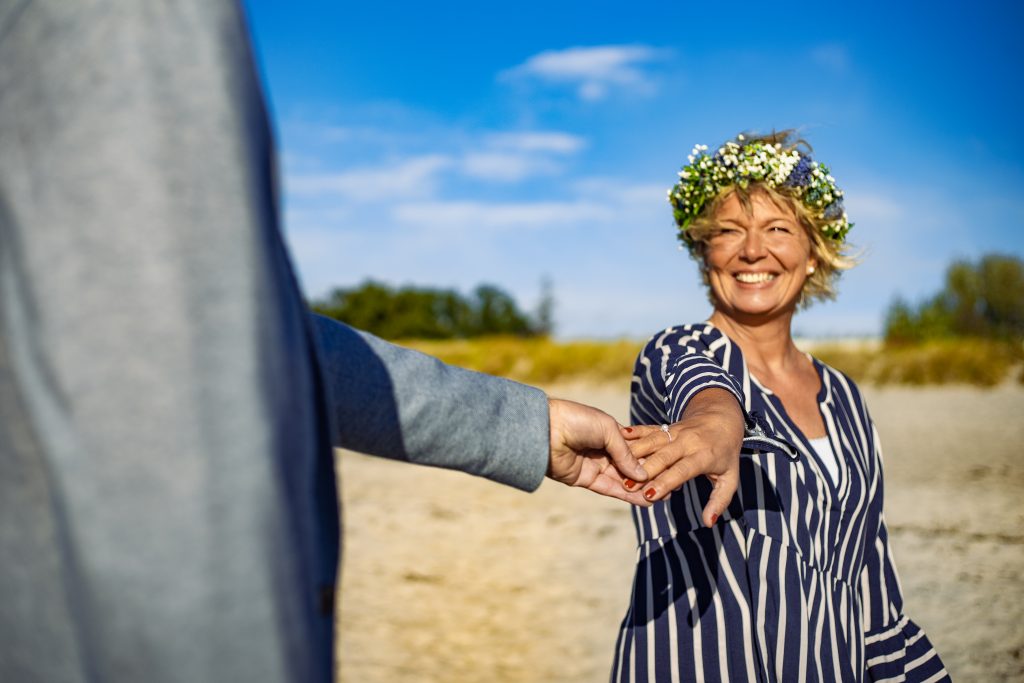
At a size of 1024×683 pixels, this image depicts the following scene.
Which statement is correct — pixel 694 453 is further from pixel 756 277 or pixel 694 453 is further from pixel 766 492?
pixel 756 277

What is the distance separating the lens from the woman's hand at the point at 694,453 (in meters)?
1.50

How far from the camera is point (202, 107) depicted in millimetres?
681

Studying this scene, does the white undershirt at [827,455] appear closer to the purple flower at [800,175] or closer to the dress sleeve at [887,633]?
the dress sleeve at [887,633]

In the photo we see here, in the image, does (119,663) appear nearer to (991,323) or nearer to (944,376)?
(944,376)

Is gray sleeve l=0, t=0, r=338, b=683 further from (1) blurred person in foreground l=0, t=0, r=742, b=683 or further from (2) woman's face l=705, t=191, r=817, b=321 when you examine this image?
(2) woman's face l=705, t=191, r=817, b=321

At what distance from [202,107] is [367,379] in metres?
0.55

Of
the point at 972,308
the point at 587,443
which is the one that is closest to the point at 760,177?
the point at 587,443

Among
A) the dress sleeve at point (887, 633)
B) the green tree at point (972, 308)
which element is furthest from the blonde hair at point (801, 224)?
the green tree at point (972, 308)

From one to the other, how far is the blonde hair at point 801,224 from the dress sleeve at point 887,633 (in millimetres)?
778

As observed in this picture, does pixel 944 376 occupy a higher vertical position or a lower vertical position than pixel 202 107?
higher

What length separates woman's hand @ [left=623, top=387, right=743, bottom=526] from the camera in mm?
1505

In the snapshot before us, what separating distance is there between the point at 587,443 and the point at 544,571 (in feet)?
18.8

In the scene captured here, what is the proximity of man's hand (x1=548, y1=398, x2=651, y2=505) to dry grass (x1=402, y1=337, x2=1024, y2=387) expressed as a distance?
15.1 m

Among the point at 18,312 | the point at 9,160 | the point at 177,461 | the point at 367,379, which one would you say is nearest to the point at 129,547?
the point at 177,461
